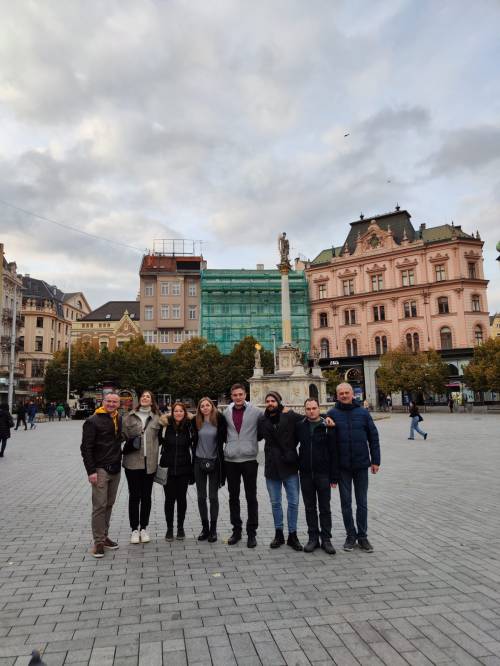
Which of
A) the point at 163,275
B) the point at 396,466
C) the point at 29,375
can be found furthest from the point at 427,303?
the point at 29,375

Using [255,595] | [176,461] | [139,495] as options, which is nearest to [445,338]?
[176,461]

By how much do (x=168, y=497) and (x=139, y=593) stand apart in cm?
199

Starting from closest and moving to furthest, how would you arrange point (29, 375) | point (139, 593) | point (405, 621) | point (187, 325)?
point (405, 621) < point (139, 593) < point (29, 375) < point (187, 325)

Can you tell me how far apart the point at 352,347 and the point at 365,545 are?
59.2 meters

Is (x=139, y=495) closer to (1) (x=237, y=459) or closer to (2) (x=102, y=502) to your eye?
(2) (x=102, y=502)

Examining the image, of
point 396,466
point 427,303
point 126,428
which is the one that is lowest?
point 396,466

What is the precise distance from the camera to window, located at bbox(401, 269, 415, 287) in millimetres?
61000

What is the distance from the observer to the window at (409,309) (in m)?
60.4

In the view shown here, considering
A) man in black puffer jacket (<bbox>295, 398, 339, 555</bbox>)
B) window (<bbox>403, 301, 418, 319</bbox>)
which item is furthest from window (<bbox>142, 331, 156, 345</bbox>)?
man in black puffer jacket (<bbox>295, 398, 339, 555</bbox>)

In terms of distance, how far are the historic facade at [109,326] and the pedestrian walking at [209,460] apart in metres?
67.3

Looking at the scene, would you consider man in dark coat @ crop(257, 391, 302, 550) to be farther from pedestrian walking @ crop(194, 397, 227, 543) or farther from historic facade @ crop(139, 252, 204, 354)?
historic facade @ crop(139, 252, 204, 354)

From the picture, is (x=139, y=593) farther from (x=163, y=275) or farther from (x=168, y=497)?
(x=163, y=275)

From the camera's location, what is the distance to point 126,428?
267 inches

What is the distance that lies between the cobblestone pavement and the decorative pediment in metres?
54.8
